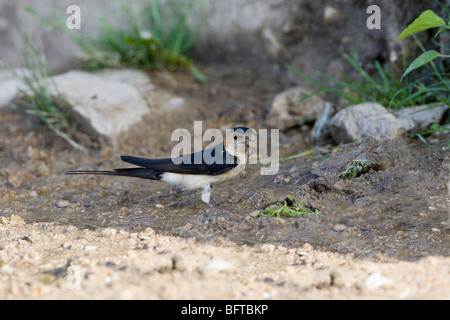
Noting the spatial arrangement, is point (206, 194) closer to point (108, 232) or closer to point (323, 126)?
point (108, 232)

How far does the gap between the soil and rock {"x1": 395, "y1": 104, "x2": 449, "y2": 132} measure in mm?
179

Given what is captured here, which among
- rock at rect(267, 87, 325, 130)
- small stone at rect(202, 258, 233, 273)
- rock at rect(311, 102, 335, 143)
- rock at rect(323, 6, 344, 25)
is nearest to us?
small stone at rect(202, 258, 233, 273)

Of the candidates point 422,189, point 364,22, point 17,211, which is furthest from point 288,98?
point 17,211

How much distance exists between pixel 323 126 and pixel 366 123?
50cm

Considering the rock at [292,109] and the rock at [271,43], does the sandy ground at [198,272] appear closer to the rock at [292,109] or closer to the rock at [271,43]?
the rock at [292,109]

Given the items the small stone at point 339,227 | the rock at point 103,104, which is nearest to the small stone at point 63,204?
the rock at point 103,104

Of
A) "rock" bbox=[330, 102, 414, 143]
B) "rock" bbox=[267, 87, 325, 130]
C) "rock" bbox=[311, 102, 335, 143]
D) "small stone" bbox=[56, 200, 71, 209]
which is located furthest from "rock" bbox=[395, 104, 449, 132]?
"small stone" bbox=[56, 200, 71, 209]

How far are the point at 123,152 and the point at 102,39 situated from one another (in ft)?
5.84

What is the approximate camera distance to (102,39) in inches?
253

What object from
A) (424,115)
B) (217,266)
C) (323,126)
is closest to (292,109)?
(323,126)

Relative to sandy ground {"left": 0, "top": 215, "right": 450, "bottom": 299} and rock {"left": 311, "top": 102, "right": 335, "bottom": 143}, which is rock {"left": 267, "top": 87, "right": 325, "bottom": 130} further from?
sandy ground {"left": 0, "top": 215, "right": 450, "bottom": 299}

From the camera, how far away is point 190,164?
165 inches

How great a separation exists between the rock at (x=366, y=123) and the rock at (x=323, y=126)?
0.54ft

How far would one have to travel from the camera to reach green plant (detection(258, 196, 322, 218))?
11.7 feet
